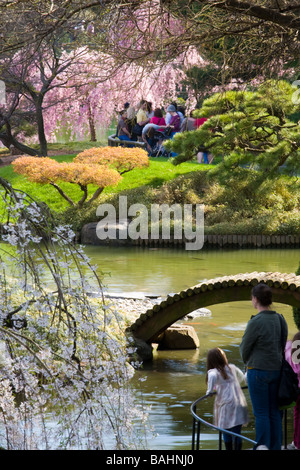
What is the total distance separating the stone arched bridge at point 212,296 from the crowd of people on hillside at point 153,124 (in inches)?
789

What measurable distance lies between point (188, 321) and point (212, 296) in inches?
108

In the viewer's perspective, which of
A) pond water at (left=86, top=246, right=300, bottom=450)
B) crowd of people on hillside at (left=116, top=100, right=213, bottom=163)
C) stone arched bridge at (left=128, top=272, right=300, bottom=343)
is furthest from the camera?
crowd of people on hillside at (left=116, top=100, right=213, bottom=163)

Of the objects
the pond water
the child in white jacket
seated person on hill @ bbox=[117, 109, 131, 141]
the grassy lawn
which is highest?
seated person on hill @ bbox=[117, 109, 131, 141]

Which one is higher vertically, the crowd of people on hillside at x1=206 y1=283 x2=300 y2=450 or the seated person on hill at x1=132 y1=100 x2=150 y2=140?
the seated person on hill at x1=132 y1=100 x2=150 y2=140

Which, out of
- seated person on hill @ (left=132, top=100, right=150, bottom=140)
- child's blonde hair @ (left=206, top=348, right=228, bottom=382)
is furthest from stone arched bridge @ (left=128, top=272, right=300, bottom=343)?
seated person on hill @ (left=132, top=100, right=150, bottom=140)

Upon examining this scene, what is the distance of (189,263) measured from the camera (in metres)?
17.0

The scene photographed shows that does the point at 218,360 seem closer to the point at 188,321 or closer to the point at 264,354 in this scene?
the point at 264,354

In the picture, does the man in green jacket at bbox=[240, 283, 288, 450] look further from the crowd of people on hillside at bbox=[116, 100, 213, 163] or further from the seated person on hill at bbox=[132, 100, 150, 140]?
the seated person on hill at bbox=[132, 100, 150, 140]

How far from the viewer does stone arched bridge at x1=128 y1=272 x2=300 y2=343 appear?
25.9 feet

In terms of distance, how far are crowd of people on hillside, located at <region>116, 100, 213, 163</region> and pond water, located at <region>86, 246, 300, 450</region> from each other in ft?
34.4

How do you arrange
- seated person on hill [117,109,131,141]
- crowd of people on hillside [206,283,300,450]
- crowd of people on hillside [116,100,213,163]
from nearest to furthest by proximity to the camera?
crowd of people on hillside [206,283,300,450] < crowd of people on hillside [116,100,213,163] < seated person on hill [117,109,131,141]

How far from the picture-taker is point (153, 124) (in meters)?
29.3

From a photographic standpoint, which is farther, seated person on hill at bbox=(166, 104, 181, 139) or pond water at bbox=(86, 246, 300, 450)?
seated person on hill at bbox=(166, 104, 181, 139)

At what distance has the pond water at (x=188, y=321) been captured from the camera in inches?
263
